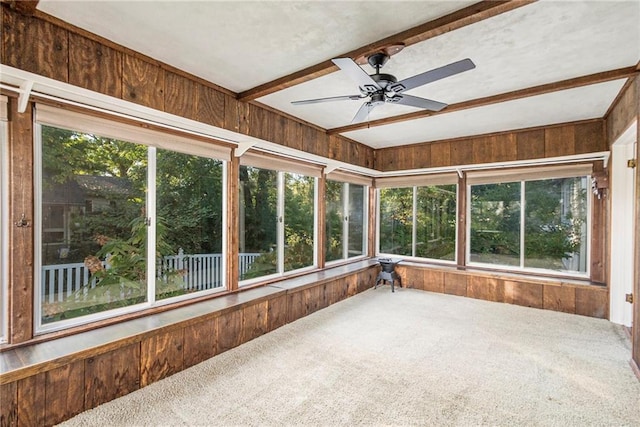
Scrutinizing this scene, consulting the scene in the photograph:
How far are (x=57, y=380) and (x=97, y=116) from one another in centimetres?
183

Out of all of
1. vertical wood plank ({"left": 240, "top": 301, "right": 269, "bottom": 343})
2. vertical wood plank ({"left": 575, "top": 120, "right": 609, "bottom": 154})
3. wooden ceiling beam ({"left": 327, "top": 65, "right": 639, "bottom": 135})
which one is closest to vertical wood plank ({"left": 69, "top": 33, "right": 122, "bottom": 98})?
vertical wood plank ({"left": 240, "top": 301, "right": 269, "bottom": 343})

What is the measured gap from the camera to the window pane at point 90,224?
2.23 meters

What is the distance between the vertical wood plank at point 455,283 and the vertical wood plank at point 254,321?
3.17 m

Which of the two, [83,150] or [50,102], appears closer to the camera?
[50,102]

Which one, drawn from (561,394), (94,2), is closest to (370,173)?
(561,394)

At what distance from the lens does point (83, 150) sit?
2383 mm

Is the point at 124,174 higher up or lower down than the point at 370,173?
lower down

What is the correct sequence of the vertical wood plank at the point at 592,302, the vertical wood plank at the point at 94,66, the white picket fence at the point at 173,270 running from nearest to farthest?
the vertical wood plank at the point at 94,66
the white picket fence at the point at 173,270
the vertical wood plank at the point at 592,302

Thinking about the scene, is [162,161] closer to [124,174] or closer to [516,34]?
[124,174]

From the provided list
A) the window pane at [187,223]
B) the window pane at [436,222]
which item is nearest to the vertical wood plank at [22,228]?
the window pane at [187,223]

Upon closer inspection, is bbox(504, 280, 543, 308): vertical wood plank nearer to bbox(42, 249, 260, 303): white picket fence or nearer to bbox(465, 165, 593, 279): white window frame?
bbox(465, 165, 593, 279): white window frame

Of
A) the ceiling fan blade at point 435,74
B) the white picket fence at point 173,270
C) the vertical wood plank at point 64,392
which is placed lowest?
the vertical wood plank at point 64,392

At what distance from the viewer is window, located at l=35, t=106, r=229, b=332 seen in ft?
7.30

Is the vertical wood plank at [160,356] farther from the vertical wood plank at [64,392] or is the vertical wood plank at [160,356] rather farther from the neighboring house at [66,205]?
the neighboring house at [66,205]
